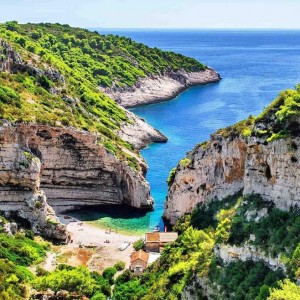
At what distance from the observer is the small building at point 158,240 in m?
45.3

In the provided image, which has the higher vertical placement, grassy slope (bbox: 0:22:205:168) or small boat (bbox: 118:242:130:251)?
grassy slope (bbox: 0:22:205:168)

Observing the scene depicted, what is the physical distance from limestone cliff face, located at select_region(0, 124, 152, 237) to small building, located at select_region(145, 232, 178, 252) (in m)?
10.0

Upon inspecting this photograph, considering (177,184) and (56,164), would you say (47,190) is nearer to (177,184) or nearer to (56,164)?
(56,164)

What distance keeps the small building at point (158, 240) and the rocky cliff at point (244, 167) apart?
3212mm

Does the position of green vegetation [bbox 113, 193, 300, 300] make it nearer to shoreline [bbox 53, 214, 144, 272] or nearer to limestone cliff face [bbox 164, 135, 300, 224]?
limestone cliff face [bbox 164, 135, 300, 224]

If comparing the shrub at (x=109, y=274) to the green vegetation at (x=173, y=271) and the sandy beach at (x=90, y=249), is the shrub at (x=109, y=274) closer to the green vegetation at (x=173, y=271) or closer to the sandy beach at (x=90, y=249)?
the green vegetation at (x=173, y=271)

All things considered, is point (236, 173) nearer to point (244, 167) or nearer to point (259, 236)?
point (244, 167)

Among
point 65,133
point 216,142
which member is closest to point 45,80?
point 65,133

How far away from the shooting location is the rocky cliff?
2609cm

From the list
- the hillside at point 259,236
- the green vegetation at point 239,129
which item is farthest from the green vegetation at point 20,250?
the green vegetation at point 239,129

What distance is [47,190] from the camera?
182 feet

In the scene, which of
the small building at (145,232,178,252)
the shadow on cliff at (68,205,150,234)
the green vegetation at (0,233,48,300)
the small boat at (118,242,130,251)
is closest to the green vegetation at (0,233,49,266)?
the green vegetation at (0,233,48,300)

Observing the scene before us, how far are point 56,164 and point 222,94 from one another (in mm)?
72815

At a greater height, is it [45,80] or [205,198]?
[45,80]
